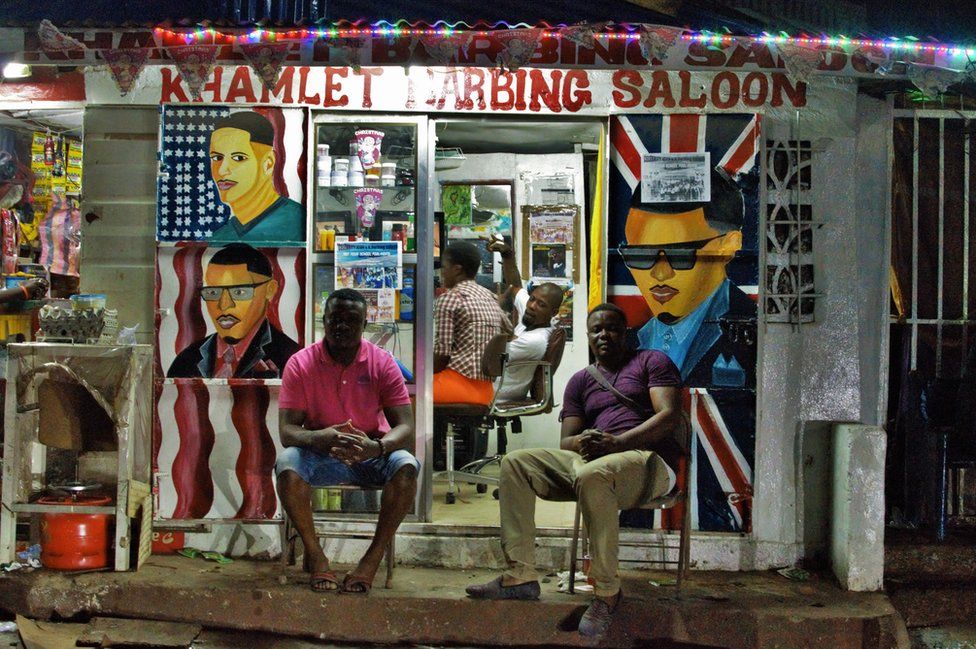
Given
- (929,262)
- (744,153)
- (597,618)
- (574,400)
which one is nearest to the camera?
(597,618)

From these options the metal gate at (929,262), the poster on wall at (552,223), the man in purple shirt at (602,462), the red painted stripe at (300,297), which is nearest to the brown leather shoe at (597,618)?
the man in purple shirt at (602,462)

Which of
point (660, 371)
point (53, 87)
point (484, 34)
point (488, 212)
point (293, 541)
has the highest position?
point (484, 34)

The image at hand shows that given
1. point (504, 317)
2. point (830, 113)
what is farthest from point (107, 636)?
point (830, 113)

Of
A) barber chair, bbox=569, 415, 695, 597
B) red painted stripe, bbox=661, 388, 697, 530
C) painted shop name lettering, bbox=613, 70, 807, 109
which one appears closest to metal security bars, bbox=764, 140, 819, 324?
painted shop name lettering, bbox=613, 70, 807, 109

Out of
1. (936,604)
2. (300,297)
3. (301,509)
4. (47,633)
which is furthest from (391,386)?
(936,604)

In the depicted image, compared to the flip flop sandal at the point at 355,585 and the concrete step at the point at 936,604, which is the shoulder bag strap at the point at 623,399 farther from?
the concrete step at the point at 936,604

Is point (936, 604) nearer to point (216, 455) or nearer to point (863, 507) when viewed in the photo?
point (863, 507)

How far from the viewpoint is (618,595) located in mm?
4855

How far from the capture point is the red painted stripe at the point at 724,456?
5836mm

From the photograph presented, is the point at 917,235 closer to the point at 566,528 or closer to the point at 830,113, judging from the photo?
the point at 830,113

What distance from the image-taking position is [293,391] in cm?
534

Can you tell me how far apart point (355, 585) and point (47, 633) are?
1578mm

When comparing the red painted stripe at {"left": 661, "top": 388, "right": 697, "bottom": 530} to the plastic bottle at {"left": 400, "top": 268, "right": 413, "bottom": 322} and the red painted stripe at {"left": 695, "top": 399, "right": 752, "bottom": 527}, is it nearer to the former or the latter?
the red painted stripe at {"left": 695, "top": 399, "right": 752, "bottom": 527}

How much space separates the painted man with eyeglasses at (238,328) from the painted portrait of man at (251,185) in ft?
0.49
